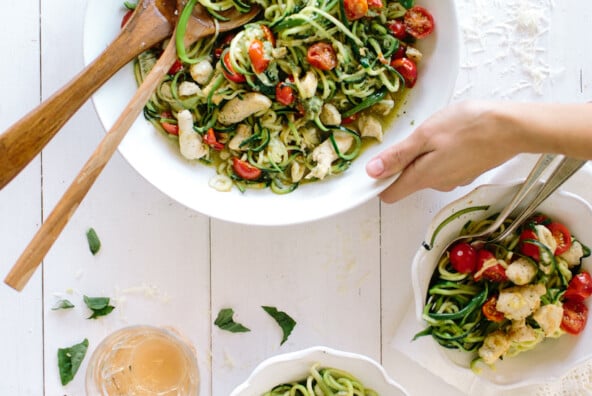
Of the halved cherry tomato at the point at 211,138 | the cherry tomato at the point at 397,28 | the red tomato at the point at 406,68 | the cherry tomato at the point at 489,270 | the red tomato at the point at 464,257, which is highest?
the cherry tomato at the point at 397,28

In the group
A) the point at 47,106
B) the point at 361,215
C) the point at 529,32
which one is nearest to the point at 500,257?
the point at 361,215

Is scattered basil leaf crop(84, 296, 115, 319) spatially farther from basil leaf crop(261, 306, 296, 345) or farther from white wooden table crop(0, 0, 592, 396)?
basil leaf crop(261, 306, 296, 345)

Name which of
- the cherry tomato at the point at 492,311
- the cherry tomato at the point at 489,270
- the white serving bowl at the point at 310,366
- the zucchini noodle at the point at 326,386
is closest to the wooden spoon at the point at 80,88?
the white serving bowl at the point at 310,366

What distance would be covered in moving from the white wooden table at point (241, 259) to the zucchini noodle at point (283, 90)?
278 millimetres

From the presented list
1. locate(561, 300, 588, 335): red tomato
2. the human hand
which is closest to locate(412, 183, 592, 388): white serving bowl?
locate(561, 300, 588, 335): red tomato

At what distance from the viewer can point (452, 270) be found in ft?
7.85

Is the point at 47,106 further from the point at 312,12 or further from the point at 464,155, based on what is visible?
the point at 464,155

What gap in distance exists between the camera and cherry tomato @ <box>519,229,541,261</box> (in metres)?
2.33

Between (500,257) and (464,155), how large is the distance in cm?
50

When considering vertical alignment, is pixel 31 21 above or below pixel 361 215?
above

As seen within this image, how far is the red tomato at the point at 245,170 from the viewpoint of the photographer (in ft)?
7.34

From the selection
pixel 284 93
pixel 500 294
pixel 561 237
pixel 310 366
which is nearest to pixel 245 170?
pixel 284 93

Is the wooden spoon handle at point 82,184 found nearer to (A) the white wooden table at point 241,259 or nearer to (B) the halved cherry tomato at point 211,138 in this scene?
(B) the halved cherry tomato at point 211,138

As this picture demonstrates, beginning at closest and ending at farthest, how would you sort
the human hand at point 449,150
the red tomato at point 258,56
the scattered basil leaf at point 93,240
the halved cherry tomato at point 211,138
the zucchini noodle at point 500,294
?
the human hand at point 449,150 → the red tomato at point 258,56 → the halved cherry tomato at point 211,138 → the zucchini noodle at point 500,294 → the scattered basil leaf at point 93,240
